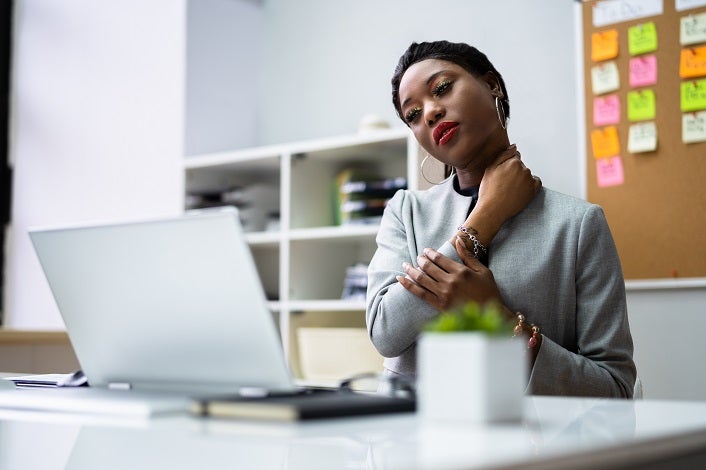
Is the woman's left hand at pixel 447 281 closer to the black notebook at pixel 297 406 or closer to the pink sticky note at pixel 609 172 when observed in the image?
the black notebook at pixel 297 406

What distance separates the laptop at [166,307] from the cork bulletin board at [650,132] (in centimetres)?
176

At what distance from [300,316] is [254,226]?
17.5 inches

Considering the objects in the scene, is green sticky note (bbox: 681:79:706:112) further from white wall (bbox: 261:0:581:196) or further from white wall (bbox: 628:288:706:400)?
white wall (bbox: 628:288:706:400)

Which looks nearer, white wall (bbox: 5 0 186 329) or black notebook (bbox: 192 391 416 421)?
black notebook (bbox: 192 391 416 421)

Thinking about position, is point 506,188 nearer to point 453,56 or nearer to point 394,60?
point 453,56

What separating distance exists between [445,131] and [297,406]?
Answer: 3.01ft

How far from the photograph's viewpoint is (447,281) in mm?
1406

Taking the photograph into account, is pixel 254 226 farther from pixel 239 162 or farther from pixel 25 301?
pixel 25 301

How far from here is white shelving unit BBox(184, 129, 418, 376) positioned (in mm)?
3084

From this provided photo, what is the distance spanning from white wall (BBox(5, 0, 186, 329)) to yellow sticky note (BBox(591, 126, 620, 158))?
190 centimetres

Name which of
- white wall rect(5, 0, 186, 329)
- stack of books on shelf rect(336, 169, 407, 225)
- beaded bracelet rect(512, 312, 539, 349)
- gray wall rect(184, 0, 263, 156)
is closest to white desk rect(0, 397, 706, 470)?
beaded bracelet rect(512, 312, 539, 349)

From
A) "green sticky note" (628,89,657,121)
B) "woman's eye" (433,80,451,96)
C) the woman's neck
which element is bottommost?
the woman's neck

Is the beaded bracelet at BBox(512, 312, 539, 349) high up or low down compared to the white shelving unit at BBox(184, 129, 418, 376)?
down

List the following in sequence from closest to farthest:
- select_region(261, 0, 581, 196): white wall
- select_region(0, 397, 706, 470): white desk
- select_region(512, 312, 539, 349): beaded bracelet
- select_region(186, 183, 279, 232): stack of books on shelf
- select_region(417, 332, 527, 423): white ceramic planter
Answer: select_region(0, 397, 706, 470): white desk → select_region(417, 332, 527, 423): white ceramic planter → select_region(512, 312, 539, 349): beaded bracelet → select_region(261, 0, 581, 196): white wall → select_region(186, 183, 279, 232): stack of books on shelf
